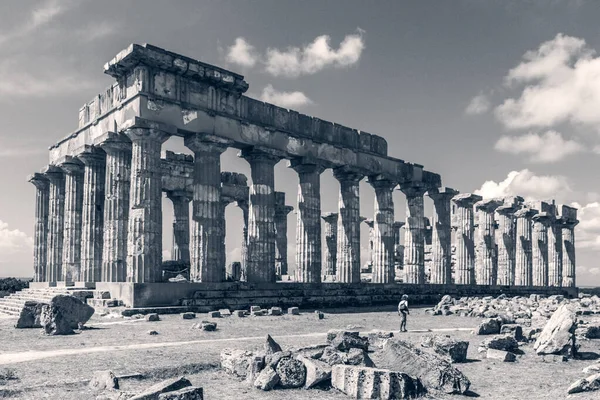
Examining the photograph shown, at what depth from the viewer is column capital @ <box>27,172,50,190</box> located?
95.9 ft

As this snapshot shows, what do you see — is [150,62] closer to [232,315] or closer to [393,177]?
[232,315]

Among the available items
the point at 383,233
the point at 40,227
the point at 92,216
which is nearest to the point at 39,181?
the point at 40,227

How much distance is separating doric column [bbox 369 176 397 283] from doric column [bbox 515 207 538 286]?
14689 millimetres

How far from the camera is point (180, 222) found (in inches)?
1246

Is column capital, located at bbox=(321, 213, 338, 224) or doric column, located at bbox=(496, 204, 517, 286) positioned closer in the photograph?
doric column, located at bbox=(496, 204, 517, 286)

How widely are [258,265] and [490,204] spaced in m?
19.5

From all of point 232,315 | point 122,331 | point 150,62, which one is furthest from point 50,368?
point 150,62

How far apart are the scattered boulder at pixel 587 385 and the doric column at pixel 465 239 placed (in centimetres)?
2772

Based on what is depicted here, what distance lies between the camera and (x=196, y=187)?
22.4 meters

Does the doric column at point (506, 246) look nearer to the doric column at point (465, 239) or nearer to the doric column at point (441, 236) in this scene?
the doric column at point (465, 239)

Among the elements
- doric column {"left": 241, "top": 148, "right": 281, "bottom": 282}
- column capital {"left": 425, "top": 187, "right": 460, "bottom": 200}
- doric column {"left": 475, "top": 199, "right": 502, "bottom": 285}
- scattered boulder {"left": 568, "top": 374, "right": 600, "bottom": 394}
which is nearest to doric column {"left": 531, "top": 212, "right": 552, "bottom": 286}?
doric column {"left": 475, "top": 199, "right": 502, "bottom": 285}

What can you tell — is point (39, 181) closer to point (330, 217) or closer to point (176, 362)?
point (330, 217)

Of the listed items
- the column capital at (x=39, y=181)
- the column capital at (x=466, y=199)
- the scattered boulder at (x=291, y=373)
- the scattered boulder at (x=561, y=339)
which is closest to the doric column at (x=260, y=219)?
the column capital at (x=39, y=181)

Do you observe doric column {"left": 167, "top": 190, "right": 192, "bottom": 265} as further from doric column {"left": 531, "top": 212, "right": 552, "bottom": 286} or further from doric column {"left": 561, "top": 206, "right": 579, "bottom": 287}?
doric column {"left": 561, "top": 206, "right": 579, "bottom": 287}
